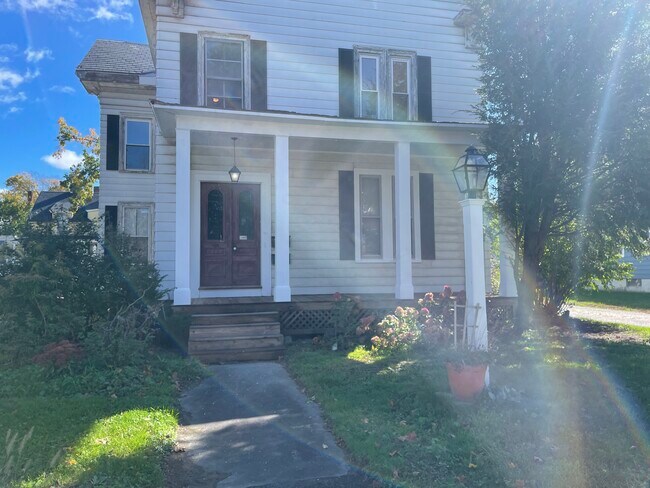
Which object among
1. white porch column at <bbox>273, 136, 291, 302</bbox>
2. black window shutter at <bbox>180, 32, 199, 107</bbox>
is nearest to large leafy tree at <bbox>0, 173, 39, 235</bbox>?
black window shutter at <bbox>180, 32, 199, 107</bbox>

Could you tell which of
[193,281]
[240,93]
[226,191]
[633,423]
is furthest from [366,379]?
[240,93]

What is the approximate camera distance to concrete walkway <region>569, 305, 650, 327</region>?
35.2ft

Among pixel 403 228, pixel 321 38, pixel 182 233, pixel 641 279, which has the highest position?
pixel 321 38

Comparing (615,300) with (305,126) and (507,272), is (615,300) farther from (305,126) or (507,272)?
(305,126)

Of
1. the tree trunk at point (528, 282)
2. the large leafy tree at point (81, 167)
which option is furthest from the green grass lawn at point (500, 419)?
the large leafy tree at point (81, 167)

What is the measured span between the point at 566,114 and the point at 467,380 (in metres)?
4.69

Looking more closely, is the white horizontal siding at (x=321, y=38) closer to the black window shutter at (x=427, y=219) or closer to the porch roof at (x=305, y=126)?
the porch roof at (x=305, y=126)

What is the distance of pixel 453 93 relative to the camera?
10508 mm

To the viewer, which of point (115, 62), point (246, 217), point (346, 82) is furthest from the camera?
point (115, 62)

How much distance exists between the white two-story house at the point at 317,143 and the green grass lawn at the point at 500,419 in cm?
299

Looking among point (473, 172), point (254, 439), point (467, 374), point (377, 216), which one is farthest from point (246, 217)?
point (467, 374)

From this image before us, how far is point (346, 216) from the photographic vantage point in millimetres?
9875

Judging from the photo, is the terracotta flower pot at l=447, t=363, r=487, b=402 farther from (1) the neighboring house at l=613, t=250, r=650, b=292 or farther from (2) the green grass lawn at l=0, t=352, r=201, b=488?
(1) the neighboring house at l=613, t=250, r=650, b=292

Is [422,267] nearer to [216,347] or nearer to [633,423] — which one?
[216,347]
